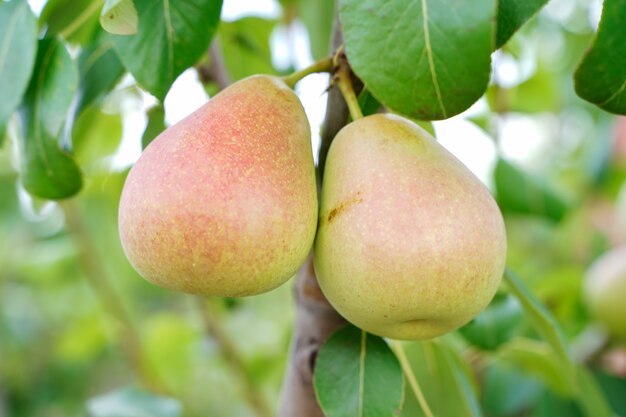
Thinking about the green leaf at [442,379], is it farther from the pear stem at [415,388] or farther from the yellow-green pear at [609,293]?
the yellow-green pear at [609,293]

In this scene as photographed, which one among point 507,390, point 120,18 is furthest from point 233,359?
point 120,18

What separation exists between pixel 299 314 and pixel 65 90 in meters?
0.29

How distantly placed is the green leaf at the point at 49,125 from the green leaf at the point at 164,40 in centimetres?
10

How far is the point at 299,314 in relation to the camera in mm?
645

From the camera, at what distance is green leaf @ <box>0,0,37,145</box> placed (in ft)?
1.97

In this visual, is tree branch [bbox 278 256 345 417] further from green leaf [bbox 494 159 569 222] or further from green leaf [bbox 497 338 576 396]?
green leaf [bbox 494 159 569 222]

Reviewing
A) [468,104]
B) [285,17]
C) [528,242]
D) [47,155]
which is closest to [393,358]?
[468,104]

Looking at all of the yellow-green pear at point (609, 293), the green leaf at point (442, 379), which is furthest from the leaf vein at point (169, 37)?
the yellow-green pear at point (609, 293)

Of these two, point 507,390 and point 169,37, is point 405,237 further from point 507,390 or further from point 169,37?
point 507,390

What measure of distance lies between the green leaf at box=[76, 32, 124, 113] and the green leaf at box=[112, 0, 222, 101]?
156 mm

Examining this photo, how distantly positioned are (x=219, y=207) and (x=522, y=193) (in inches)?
27.5

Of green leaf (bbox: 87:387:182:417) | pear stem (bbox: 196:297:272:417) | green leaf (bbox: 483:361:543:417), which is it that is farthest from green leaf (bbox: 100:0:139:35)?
green leaf (bbox: 483:361:543:417)

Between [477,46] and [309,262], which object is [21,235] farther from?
[477,46]

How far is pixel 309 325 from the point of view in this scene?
0.63 meters
